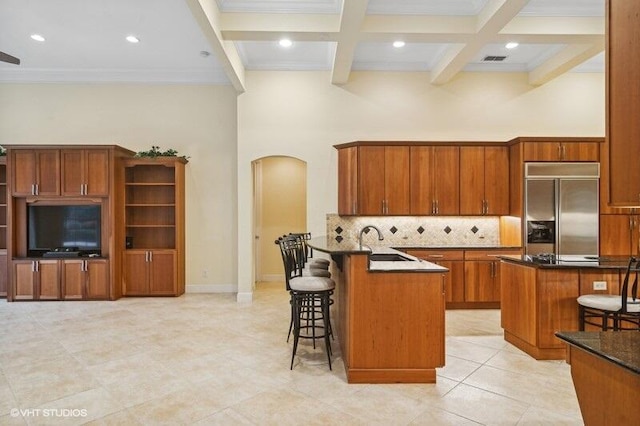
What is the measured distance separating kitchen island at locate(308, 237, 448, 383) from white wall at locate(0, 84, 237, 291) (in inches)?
150

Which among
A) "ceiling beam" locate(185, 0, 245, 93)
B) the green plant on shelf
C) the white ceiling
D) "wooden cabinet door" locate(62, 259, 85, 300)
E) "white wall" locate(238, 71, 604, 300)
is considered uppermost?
the white ceiling

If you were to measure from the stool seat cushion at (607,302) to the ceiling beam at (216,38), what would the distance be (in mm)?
4495

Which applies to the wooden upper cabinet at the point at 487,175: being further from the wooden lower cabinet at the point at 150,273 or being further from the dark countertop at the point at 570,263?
the wooden lower cabinet at the point at 150,273

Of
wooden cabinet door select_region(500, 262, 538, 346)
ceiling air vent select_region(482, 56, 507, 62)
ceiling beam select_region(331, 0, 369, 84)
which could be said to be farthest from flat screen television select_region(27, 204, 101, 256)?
ceiling air vent select_region(482, 56, 507, 62)

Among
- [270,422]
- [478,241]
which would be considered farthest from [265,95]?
[270,422]

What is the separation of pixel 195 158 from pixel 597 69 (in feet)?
22.7

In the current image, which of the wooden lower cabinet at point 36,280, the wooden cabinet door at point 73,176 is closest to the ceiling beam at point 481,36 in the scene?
the wooden cabinet door at point 73,176

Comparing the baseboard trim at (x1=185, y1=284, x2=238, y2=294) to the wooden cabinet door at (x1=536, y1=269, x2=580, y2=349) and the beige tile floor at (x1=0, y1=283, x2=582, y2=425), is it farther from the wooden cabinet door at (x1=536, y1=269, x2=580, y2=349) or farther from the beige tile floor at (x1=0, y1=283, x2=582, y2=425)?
the wooden cabinet door at (x1=536, y1=269, x2=580, y2=349)

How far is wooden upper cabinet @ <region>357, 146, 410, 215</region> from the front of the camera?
5.41m

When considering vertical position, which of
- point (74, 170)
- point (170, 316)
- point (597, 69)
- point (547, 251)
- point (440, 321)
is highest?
point (597, 69)

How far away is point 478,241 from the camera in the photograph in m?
5.75

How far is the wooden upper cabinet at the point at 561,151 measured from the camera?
16.7 ft

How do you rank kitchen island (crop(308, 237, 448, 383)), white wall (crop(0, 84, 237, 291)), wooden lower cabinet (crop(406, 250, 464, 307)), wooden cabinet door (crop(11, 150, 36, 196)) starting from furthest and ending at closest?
white wall (crop(0, 84, 237, 291)) < wooden cabinet door (crop(11, 150, 36, 196)) < wooden lower cabinet (crop(406, 250, 464, 307)) < kitchen island (crop(308, 237, 448, 383))

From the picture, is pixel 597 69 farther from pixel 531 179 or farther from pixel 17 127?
pixel 17 127
